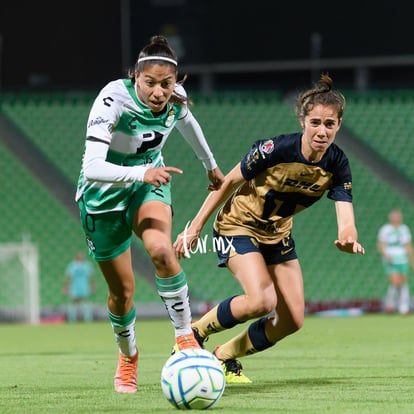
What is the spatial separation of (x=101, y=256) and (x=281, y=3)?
53.8 ft

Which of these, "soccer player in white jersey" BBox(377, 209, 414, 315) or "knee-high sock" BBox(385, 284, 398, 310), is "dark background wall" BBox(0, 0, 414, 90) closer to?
"soccer player in white jersey" BBox(377, 209, 414, 315)

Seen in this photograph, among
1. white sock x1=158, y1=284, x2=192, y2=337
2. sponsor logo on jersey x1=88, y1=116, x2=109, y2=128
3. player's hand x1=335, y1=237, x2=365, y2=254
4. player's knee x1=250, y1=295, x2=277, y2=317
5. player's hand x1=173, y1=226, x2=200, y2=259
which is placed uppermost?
sponsor logo on jersey x1=88, y1=116, x2=109, y2=128

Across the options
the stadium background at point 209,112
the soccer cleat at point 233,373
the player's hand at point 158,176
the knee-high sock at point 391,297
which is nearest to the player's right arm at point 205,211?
the player's hand at point 158,176

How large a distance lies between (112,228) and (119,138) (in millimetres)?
579

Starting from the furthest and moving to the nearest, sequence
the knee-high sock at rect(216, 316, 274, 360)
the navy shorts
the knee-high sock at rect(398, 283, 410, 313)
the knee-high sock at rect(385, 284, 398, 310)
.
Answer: the knee-high sock at rect(385, 284, 398, 310) < the knee-high sock at rect(398, 283, 410, 313) < the knee-high sock at rect(216, 316, 274, 360) < the navy shorts

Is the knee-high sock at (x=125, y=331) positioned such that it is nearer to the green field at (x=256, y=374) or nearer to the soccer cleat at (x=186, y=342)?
the green field at (x=256, y=374)

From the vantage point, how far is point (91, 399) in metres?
6.09

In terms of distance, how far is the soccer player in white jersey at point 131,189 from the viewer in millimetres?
6047

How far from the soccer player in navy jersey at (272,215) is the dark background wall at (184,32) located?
1507 centimetres

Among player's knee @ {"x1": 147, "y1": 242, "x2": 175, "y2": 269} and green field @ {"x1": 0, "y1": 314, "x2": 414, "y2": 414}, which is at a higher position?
player's knee @ {"x1": 147, "y1": 242, "x2": 175, "y2": 269}

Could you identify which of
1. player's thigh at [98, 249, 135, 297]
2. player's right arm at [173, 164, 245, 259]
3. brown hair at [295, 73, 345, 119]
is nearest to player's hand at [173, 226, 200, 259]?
player's right arm at [173, 164, 245, 259]

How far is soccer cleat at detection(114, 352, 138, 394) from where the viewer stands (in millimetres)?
6544

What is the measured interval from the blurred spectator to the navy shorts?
12449 millimetres

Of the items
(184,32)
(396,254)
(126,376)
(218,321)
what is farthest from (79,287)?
(126,376)
